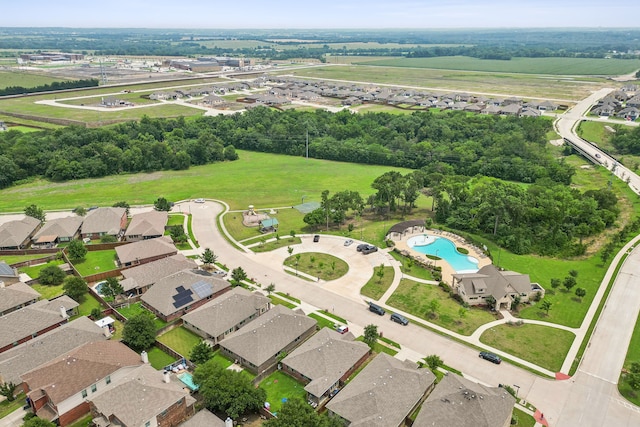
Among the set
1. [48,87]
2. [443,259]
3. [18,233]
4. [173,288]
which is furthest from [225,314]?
[48,87]

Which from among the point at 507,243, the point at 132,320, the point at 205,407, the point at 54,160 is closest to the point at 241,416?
the point at 205,407

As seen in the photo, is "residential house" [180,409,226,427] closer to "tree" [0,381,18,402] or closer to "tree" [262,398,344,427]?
"tree" [262,398,344,427]

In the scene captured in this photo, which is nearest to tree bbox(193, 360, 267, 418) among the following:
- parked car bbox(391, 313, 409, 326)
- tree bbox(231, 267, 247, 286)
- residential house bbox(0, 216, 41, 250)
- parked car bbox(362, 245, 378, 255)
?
parked car bbox(391, 313, 409, 326)

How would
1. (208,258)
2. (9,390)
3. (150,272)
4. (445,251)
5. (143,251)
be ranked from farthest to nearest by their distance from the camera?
(445,251), (143,251), (208,258), (150,272), (9,390)

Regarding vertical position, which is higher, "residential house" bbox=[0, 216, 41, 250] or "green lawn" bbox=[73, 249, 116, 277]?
"residential house" bbox=[0, 216, 41, 250]

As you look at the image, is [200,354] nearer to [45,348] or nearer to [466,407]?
[45,348]

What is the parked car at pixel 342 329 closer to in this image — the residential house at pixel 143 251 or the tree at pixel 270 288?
the tree at pixel 270 288

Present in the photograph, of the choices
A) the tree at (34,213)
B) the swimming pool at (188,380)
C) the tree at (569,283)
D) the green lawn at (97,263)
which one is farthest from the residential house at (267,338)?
the tree at (34,213)
